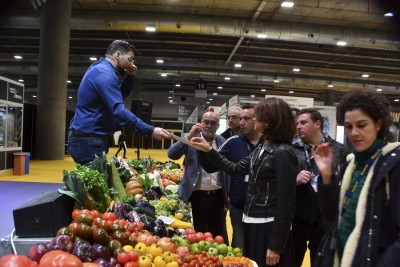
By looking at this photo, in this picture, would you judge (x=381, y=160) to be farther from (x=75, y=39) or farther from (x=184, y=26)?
(x=75, y=39)

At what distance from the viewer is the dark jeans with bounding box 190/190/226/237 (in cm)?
365

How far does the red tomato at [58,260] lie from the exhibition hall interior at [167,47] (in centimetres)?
313

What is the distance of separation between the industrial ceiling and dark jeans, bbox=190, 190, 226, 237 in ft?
19.1

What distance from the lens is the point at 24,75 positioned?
23.7 m

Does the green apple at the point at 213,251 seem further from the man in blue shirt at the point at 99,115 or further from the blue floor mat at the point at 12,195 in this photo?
the blue floor mat at the point at 12,195

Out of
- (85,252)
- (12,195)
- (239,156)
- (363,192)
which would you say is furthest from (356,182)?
(12,195)

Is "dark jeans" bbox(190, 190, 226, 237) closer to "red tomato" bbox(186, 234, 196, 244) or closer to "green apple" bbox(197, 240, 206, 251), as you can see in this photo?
"red tomato" bbox(186, 234, 196, 244)

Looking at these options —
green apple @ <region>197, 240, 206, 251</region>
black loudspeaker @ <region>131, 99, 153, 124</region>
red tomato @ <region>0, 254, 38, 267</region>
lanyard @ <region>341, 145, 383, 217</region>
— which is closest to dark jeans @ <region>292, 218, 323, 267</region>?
green apple @ <region>197, 240, 206, 251</region>

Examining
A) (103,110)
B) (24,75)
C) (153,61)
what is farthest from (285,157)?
(24,75)

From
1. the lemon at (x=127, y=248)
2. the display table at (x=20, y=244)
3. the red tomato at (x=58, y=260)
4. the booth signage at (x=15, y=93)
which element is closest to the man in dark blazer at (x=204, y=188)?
the lemon at (x=127, y=248)

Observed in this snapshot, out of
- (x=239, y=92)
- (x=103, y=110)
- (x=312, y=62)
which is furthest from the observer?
(x=239, y=92)

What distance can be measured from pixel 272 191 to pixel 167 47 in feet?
48.0

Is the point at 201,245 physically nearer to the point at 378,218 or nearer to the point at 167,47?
the point at 378,218

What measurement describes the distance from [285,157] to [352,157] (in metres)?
0.51
